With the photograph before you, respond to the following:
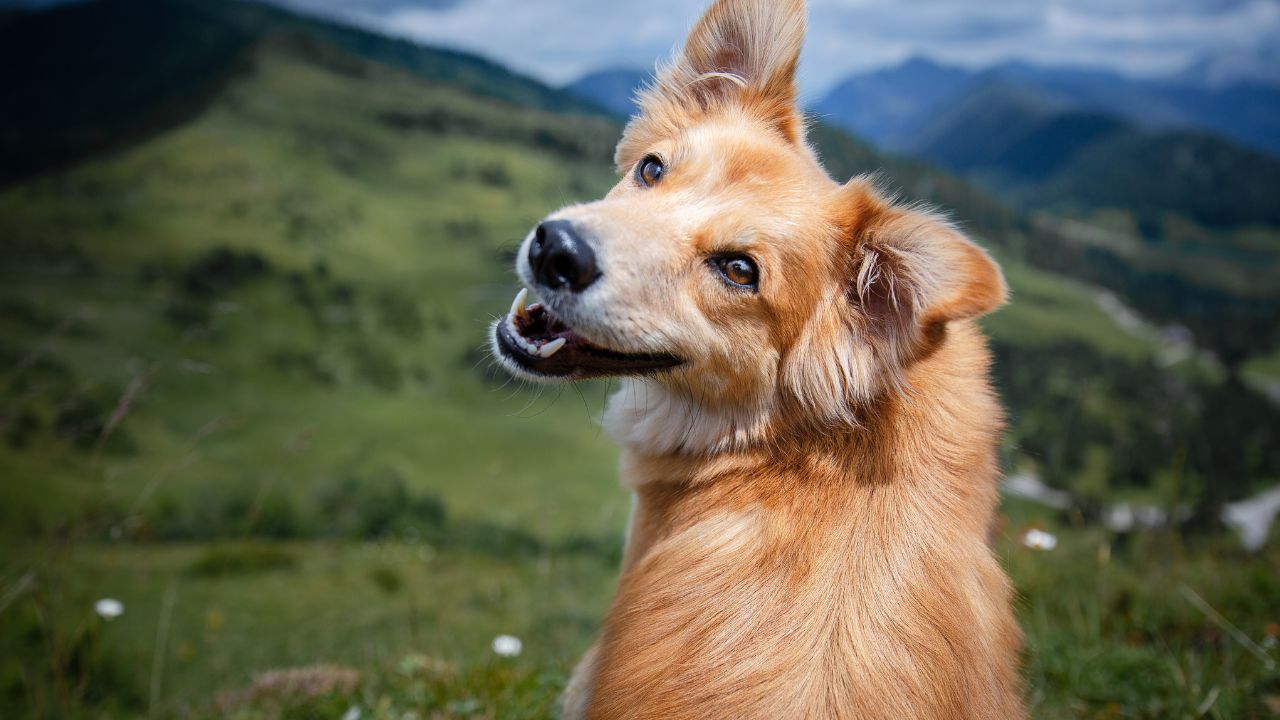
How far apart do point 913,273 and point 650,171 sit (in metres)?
1.44

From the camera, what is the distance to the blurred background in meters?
4.70

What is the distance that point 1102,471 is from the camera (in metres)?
30.9

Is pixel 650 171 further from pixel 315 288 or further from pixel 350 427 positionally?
pixel 315 288

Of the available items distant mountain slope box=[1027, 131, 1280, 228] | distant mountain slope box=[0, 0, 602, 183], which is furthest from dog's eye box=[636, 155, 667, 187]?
distant mountain slope box=[1027, 131, 1280, 228]

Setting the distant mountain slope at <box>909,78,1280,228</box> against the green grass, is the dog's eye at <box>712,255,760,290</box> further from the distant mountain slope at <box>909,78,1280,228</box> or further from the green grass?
the distant mountain slope at <box>909,78,1280,228</box>

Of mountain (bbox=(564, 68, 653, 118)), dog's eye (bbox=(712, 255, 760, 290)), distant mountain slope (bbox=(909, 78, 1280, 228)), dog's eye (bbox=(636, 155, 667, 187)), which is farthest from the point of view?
distant mountain slope (bbox=(909, 78, 1280, 228))

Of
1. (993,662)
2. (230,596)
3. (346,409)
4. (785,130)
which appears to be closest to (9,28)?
(346,409)

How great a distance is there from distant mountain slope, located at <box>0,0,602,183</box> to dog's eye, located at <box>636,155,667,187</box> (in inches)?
1199

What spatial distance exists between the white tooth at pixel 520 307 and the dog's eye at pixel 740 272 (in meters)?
0.87

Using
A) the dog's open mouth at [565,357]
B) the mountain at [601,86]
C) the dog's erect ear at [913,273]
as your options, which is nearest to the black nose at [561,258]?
the dog's open mouth at [565,357]

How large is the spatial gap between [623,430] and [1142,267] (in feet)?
404

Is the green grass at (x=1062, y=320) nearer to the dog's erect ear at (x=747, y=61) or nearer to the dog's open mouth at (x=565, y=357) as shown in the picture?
the dog's erect ear at (x=747, y=61)

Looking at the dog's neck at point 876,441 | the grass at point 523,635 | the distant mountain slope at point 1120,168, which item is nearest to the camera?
the dog's neck at point 876,441

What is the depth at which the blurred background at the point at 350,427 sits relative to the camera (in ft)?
15.4
